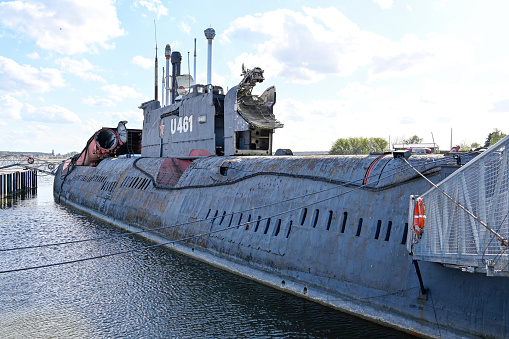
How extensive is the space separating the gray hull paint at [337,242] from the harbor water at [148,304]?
2.01 ft

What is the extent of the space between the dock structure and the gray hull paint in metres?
37.3

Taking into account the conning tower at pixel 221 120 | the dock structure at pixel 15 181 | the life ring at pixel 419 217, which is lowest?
the dock structure at pixel 15 181

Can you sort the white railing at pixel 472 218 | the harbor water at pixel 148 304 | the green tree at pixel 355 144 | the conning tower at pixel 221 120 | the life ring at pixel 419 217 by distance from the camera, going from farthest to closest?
the green tree at pixel 355 144 → the conning tower at pixel 221 120 → the harbor water at pixel 148 304 → the life ring at pixel 419 217 → the white railing at pixel 472 218

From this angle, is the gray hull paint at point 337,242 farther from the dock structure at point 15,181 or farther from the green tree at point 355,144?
the green tree at point 355,144

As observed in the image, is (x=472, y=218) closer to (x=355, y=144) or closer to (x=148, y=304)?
(x=148, y=304)

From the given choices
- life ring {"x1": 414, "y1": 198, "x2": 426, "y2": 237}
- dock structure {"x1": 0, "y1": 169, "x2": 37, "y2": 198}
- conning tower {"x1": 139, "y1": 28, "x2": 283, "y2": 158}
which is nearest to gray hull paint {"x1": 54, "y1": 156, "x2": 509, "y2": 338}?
life ring {"x1": 414, "y1": 198, "x2": 426, "y2": 237}

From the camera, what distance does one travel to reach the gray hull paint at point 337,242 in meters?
9.41

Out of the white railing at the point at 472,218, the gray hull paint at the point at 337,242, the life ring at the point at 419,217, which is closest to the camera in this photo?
the white railing at the point at 472,218

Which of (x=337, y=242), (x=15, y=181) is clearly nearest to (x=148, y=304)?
(x=337, y=242)

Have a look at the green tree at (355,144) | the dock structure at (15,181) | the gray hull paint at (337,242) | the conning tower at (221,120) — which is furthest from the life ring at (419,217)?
the green tree at (355,144)

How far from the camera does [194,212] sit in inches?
773

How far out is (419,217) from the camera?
29.8 feet

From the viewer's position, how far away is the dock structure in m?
49.6

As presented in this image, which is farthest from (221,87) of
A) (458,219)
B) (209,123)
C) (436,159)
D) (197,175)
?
(458,219)
